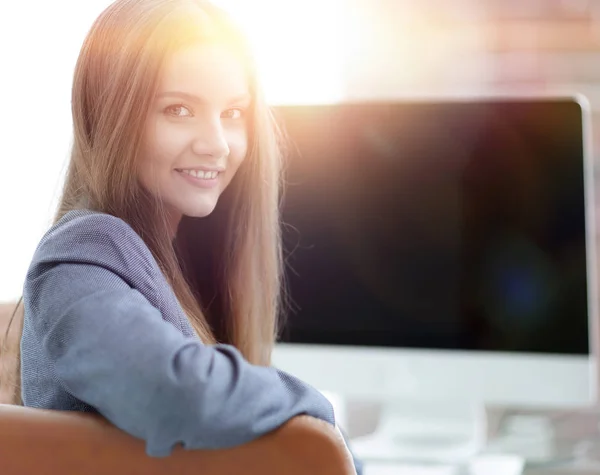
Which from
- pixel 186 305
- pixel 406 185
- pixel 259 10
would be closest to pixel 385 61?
pixel 259 10

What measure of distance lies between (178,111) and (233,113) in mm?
104

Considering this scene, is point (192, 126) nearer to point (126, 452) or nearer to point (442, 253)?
point (126, 452)

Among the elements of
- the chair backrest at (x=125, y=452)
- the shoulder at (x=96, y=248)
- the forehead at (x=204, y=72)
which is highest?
the forehead at (x=204, y=72)

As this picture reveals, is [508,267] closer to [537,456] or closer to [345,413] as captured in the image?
[537,456]

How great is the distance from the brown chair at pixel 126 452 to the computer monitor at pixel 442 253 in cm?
Answer: 73

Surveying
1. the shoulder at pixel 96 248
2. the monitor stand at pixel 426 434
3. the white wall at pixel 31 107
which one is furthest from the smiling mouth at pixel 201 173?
the white wall at pixel 31 107

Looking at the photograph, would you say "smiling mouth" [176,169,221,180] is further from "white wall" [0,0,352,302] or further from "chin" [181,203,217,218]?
Answer: "white wall" [0,0,352,302]

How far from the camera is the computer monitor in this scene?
1247 mm

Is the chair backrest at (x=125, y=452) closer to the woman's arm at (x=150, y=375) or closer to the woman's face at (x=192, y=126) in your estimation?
the woman's arm at (x=150, y=375)

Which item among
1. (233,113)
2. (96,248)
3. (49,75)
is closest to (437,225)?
(233,113)

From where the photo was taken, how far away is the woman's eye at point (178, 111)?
870 mm

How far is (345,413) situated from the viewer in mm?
1555

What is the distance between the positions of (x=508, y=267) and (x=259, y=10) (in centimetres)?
96

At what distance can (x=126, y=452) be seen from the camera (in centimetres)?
57
